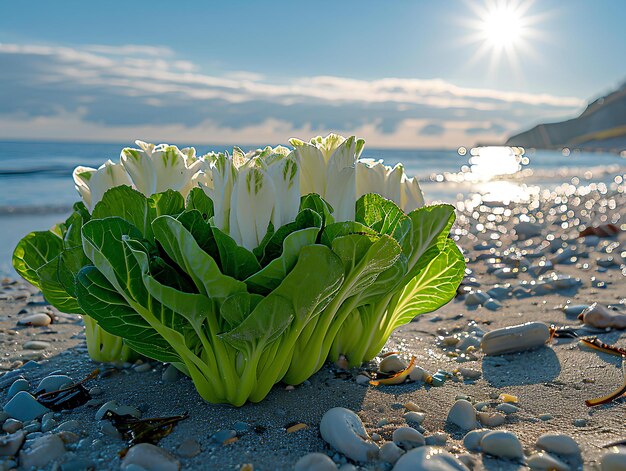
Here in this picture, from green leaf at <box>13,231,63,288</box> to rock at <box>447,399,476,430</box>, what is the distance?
5.35 ft

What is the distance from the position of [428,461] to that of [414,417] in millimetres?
375

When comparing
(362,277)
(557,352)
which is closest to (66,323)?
(362,277)

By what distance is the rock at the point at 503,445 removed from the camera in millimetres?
1618

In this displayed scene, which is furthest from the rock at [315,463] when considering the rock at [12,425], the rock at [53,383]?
the rock at [53,383]

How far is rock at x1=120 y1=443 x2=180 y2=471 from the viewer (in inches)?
61.1

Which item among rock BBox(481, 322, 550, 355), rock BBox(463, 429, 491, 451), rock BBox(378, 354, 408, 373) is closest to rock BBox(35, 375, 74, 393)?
rock BBox(378, 354, 408, 373)

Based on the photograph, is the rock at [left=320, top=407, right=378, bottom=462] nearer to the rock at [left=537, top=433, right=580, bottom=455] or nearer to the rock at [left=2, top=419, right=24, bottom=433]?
the rock at [left=537, top=433, right=580, bottom=455]

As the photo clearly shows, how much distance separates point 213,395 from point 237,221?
64 cm

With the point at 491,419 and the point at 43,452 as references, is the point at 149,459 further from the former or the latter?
the point at 491,419

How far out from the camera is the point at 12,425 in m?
1.86

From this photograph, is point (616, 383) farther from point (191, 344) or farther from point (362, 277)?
point (191, 344)

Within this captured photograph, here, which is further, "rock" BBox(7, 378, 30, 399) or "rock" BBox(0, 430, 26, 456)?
"rock" BBox(7, 378, 30, 399)

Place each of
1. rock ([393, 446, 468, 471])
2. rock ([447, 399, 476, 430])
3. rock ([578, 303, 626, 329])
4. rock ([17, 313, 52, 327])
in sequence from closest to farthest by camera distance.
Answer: rock ([393, 446, 468, 471]) → rock ([447, 399, 476, 430]) → rock ([578, 303, 626, 329]) → rock ([17, 313, 52, 327])

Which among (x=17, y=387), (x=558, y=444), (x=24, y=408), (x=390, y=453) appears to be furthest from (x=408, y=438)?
(x=17, y=387)
